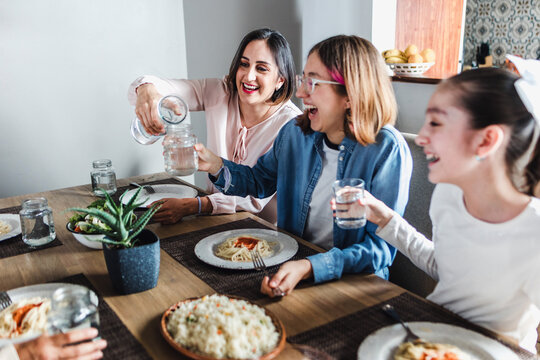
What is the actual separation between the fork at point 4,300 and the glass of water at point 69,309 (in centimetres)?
24

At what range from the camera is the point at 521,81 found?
3.37 feet

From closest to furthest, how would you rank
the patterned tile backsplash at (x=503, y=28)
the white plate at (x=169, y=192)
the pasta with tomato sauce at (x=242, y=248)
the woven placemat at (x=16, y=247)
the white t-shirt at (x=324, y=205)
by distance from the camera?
the pasta with tomato sauce at (x=242, y=248), the woven placemat at (x=16, y=247), the white t-shirt at (x=324, y=205), the white plate at (x=169, y=192), the patterned tile backsplash at (x=503, y=28)

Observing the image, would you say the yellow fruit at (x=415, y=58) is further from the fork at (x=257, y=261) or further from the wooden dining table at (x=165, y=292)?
the fork at (x=257, y=261)

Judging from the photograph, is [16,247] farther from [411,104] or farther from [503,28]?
[503,28]

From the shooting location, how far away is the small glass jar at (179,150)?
5.08ft

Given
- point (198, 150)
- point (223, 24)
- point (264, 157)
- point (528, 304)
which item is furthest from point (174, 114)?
point (223, 24)

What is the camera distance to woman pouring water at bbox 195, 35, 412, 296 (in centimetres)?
147

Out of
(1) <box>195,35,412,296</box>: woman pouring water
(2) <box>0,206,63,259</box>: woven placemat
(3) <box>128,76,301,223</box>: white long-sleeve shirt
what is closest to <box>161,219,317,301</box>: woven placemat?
(1) <box>195,35,412,296</box>: woman pouring water

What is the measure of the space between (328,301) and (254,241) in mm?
400

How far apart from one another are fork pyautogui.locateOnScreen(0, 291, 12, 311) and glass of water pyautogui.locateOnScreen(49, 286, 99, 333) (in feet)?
0.79

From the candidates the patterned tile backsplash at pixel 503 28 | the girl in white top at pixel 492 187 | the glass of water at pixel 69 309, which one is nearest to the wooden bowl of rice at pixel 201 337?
the glass of water at pixel 69 309

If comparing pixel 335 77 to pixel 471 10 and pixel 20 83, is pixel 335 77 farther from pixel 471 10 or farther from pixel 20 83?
pixel 471 10

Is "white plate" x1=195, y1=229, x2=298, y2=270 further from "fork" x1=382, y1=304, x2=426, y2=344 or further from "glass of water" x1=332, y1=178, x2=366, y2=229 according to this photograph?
"fork" x1=382, y1=304, x2=426, y2=344

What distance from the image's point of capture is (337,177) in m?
1.67
